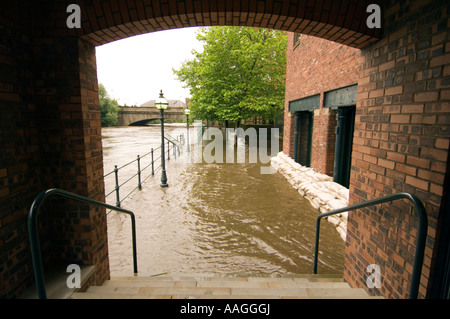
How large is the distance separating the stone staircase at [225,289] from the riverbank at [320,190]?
101 inches

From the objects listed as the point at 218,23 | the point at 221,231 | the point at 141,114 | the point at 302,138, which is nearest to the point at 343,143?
the point at 302,138

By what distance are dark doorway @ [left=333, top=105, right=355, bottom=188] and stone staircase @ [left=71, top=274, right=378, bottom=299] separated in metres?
4.34

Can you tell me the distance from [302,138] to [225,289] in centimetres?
921

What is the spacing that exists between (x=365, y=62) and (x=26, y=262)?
4.24m

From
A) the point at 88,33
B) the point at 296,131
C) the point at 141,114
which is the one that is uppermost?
the point at 141,114

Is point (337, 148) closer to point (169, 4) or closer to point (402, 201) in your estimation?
point (402, 201)

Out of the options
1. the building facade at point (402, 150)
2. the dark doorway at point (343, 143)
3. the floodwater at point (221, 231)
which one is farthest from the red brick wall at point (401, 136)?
the dark doorway at point (343, 143)

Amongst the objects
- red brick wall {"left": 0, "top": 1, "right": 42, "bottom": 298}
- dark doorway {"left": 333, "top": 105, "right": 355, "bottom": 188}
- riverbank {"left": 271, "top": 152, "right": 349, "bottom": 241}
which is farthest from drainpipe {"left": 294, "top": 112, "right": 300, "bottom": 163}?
red brick wall {"left": 0, "top": 1, "right": 42, "bottom": 298}

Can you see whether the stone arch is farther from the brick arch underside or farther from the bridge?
the bridge

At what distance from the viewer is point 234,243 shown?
5121 millimetres

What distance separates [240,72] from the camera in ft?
52.1

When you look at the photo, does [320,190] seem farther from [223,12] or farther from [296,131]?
[223,12]

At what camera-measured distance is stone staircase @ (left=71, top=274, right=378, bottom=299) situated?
8.27 feet

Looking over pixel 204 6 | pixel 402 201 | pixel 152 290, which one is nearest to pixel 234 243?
pixel 152 290
